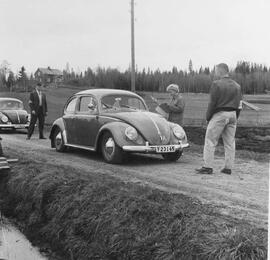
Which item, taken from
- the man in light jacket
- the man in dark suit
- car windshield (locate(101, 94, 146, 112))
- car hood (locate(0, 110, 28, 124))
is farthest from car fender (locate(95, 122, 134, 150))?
car hood (locate(0, 110, 28, 124))

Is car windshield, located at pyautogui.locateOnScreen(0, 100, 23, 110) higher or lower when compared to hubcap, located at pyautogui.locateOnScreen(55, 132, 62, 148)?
higher

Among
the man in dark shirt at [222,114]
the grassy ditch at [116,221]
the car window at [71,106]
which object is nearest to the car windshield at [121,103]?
the car window at [71,106]

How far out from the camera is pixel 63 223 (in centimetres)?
452

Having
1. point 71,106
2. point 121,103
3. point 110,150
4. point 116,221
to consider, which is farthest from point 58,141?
point 116,221

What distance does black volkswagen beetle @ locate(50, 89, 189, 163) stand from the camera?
6828 mm

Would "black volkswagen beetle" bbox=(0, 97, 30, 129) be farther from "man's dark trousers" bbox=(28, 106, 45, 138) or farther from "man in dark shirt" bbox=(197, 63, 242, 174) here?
"man in dark shirt" bbox=(197, 63, 242, 174)

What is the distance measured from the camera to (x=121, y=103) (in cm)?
792

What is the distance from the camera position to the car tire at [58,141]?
337 inches

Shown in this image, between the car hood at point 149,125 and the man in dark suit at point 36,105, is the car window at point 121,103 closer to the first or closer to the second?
the car hood at point 149,125

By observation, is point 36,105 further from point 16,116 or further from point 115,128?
point 115,128

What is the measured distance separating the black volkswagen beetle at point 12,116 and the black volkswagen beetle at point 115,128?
6766mm

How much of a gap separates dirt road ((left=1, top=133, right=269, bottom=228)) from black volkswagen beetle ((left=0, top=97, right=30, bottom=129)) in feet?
22.2

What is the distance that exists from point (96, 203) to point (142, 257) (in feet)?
3.77

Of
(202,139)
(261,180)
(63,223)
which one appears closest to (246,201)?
(261,180)
